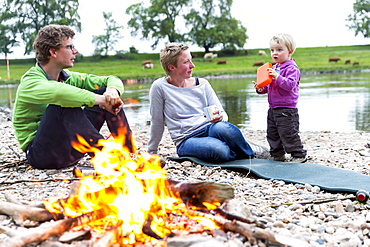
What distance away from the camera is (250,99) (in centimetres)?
1534

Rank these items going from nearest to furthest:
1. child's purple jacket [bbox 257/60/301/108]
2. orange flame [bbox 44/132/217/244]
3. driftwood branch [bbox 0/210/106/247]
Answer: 1. driftwood branch [bbox 0/210/106/247]
2. orange flame [bbox 44/132/217/244]
3. child's purple jacket [bbox 257/60/301/108]

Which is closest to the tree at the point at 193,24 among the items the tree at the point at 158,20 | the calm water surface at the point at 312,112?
the tree at the point at 158,20

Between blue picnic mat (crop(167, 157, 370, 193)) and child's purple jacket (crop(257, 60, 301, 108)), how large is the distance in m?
0.77

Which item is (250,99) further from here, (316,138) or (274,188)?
(274,188)

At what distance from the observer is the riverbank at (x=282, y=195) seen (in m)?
2.98

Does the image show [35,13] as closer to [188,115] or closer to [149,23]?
[149,23]

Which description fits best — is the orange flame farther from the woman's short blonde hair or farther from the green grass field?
the green grass field

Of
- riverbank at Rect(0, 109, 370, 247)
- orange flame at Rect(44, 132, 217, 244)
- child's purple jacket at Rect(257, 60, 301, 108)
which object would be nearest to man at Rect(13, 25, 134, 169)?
riverbank at Rect(0, 109, 370, 247)

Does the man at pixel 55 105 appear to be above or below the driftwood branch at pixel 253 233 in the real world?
above

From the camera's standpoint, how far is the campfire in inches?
104

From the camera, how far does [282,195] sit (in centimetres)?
384

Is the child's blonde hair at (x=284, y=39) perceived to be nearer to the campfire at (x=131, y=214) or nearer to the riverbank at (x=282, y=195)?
the riverbank at (x=282, y=195)

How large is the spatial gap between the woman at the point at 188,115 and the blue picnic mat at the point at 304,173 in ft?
0.50

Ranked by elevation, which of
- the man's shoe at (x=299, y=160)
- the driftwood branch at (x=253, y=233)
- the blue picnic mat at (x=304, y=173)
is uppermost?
the driftwood branch at (x=253, y=233)
